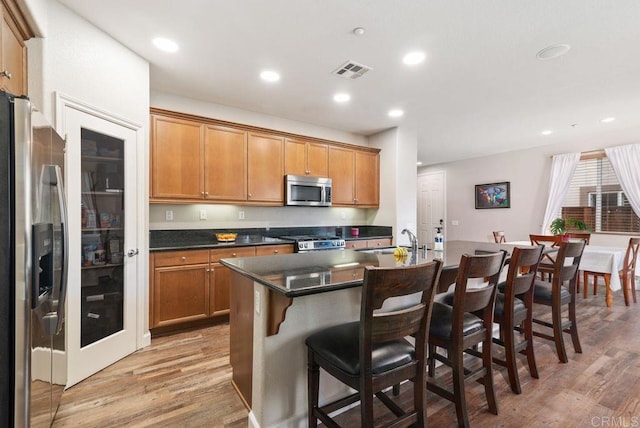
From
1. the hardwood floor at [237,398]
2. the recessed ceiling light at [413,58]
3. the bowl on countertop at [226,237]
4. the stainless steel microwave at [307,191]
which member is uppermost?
the recessed ceiling light at [413,58]

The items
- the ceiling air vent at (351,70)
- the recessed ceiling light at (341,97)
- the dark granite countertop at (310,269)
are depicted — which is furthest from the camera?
the recessed ceiling light at (341,97)

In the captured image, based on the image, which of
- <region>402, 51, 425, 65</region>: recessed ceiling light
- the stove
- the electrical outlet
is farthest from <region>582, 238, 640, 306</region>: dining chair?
the electrical outlet

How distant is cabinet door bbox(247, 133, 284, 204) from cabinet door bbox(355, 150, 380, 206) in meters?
1.34

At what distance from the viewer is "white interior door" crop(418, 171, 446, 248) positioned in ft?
25.7

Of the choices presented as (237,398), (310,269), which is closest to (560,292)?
(310,269)

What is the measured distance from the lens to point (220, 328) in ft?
10.6

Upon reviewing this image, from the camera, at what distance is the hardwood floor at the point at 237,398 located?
1780mm

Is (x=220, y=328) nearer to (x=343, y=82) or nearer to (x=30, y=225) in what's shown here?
(x=30, y=225)

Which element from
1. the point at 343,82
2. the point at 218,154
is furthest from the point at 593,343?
the point at 218,154

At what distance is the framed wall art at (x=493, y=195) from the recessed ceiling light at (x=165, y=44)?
6.52m

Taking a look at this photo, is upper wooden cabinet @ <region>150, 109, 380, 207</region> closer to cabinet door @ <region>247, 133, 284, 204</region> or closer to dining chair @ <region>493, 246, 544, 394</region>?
cabinet door @ <region>247, 133, 284, 204</region>

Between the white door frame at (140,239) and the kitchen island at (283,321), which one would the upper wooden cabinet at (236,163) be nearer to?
the white door frame at (140,239)

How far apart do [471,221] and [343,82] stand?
540 centimetres

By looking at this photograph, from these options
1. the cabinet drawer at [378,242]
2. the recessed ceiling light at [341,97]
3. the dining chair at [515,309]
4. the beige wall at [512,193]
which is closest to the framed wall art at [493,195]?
the beige wall at [512,193]
